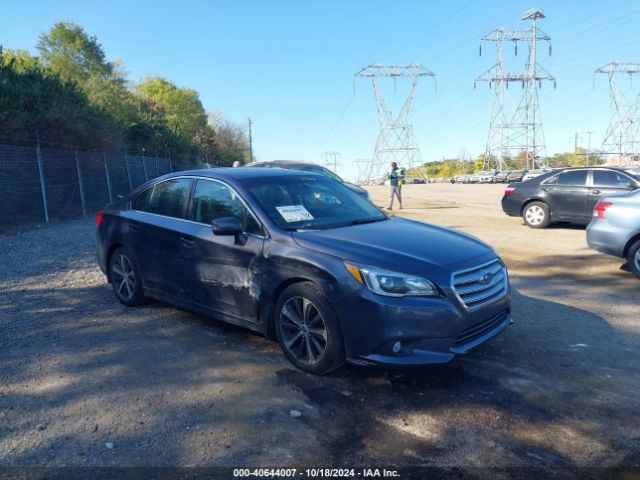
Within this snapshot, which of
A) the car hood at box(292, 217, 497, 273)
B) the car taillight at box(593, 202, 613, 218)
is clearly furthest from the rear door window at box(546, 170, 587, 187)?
the car hood at box(292, 217, 497, 273)

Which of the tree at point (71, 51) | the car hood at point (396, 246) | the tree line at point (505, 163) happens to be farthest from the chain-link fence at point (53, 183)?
the tree line at point (505, 163)

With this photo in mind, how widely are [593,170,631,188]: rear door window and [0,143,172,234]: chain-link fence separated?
1442 centimetres

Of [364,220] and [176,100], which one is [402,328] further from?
[176,100]

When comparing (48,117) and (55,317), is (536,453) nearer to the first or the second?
(55,317)

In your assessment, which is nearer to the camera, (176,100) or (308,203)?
(308,203)

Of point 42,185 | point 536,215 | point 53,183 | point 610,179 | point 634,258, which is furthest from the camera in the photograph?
point 53,183

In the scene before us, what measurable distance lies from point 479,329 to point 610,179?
970cm

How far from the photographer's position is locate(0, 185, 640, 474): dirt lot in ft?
9.74

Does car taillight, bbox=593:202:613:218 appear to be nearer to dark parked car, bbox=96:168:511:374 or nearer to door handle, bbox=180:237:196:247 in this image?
dark parked car, bbox=96:168:511:374

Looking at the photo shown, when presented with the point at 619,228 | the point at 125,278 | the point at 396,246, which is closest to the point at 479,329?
the point at 396,246

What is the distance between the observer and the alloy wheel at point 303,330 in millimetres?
3836

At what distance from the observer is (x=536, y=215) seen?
41.1ft

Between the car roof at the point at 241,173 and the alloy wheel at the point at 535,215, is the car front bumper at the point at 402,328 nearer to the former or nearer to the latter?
the car roof at the point at 241,173

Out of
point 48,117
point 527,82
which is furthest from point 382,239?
point 527,82
